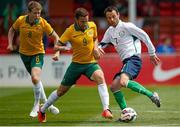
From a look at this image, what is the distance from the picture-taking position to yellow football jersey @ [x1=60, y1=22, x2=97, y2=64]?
592 inches

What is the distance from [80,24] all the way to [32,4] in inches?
50.4

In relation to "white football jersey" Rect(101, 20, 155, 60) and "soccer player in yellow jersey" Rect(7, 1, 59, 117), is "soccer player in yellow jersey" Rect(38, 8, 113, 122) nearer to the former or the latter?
"white football jersey" Rect(101, 20, 155, 60)

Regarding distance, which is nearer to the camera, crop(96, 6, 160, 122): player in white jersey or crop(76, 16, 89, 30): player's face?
crop(76, 16, 89, 30): player's face

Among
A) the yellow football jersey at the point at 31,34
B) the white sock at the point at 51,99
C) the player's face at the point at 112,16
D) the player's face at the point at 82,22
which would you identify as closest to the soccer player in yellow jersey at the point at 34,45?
the yellow football jersey at the point at 31,34

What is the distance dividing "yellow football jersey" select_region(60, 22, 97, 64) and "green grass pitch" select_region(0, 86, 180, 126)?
1.18m

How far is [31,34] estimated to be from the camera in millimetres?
16250

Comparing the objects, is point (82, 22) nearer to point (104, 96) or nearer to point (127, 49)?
point (127, 49)

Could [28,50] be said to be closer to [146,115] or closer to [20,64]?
[146,115]

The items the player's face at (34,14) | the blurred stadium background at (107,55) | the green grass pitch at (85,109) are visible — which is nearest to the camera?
the green grass pitch at (85,109)

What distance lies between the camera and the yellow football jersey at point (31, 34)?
16.2m

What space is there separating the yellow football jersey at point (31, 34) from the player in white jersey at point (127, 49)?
1.50 meters

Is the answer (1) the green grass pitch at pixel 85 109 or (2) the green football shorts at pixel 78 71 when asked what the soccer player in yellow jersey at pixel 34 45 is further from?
(2) the green football shorts at pixel 78 71

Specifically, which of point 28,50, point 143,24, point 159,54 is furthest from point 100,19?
point 28,50

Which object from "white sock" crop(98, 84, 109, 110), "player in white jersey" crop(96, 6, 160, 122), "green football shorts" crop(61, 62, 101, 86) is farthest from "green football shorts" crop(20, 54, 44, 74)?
"white sock" crop(98, 84, 109, 110)
